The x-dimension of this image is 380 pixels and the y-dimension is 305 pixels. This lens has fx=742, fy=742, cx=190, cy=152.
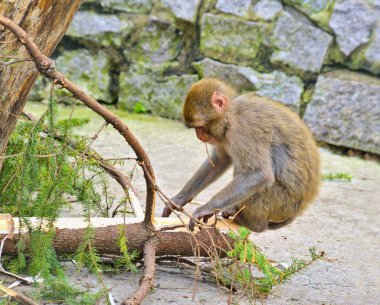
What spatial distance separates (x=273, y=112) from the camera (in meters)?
4.40

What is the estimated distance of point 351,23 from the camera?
22.8 ft

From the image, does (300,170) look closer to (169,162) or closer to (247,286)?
(247,286)

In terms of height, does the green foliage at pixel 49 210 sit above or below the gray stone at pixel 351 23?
below

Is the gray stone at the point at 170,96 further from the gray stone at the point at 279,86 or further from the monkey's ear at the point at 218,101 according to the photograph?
the monkey's ear at the point at 218,101

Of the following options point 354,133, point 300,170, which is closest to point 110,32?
point 354,133

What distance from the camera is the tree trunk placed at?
3.42 meters

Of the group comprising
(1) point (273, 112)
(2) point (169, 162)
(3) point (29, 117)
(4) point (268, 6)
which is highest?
(4) point (268, 6)

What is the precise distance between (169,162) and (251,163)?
228cm

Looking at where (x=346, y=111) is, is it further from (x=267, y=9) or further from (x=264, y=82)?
(x=267, y=9)

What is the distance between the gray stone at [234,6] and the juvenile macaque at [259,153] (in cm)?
308

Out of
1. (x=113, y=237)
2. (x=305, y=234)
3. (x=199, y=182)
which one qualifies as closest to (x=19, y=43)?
(x=113, y=237)

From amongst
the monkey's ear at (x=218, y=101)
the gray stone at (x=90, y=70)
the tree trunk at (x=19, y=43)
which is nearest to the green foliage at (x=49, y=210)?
the tree trunk at (x=19, y=43)

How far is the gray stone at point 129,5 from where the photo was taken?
7711 mm

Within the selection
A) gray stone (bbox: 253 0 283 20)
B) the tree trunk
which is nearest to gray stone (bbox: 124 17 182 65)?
gray stone (bbox: 253 0 283 20)
